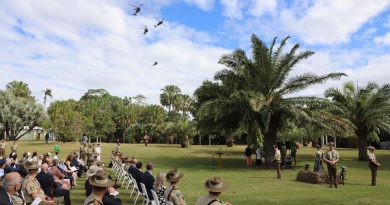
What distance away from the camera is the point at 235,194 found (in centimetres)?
1284

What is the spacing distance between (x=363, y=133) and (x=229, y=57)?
38.0ft

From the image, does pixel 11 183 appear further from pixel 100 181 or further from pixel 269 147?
pixel 269 147

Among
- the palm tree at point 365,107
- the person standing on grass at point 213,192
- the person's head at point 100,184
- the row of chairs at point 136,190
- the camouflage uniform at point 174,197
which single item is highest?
the palm tree at point 365,107

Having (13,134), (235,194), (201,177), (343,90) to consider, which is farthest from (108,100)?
(235,194)

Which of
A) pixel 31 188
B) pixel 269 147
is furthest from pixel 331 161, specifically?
pixel 31 188

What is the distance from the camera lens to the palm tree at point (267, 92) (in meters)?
22.5

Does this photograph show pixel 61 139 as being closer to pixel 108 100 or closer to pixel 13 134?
pixel 13 134

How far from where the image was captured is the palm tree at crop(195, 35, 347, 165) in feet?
73.9

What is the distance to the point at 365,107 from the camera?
89.4 ft

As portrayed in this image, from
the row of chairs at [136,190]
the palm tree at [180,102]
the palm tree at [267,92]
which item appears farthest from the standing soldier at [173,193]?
the palm tree at [180,102]

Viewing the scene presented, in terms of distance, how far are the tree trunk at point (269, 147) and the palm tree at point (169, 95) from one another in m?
49.9

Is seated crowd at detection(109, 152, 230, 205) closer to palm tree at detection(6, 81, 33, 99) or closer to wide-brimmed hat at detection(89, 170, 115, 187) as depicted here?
wide-brimmed hat at detection(89, 170, 115, 187)

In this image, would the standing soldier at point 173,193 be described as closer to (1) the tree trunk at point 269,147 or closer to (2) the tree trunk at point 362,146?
(1) the tree trunk at point 269,147

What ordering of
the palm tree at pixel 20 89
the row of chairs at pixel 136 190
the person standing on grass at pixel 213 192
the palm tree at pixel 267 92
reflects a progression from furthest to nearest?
the palm tree at pixel 20 89
the palm tree at pixel 267 92
the row of chairs at pixel 136 190
the person standing on grass at pixel 213 192
